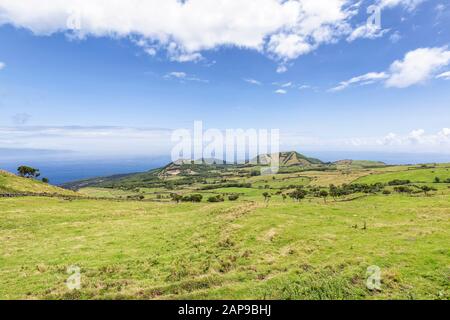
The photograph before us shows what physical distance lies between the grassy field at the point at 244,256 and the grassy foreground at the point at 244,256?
0.08 m

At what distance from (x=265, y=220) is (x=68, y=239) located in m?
23.5

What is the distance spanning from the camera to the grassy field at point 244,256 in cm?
1416

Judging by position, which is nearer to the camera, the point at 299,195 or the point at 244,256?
the point at 244,256

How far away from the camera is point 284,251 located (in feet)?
68.3

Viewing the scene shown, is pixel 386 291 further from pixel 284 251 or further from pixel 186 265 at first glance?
pixel 186 265

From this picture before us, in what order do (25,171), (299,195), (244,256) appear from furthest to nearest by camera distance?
(25,171)
(299,195)
(244,256)

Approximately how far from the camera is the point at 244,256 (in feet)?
67.4

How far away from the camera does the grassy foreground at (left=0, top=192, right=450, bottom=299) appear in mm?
14172

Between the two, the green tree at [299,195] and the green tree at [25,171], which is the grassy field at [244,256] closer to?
the green tree at [299,195]

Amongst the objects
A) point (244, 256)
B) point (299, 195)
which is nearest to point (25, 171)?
point (299, 195)

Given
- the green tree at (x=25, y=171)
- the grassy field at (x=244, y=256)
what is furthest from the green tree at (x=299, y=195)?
the green tree at (x=25, y=171)

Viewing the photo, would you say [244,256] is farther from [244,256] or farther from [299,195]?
[299,195]
